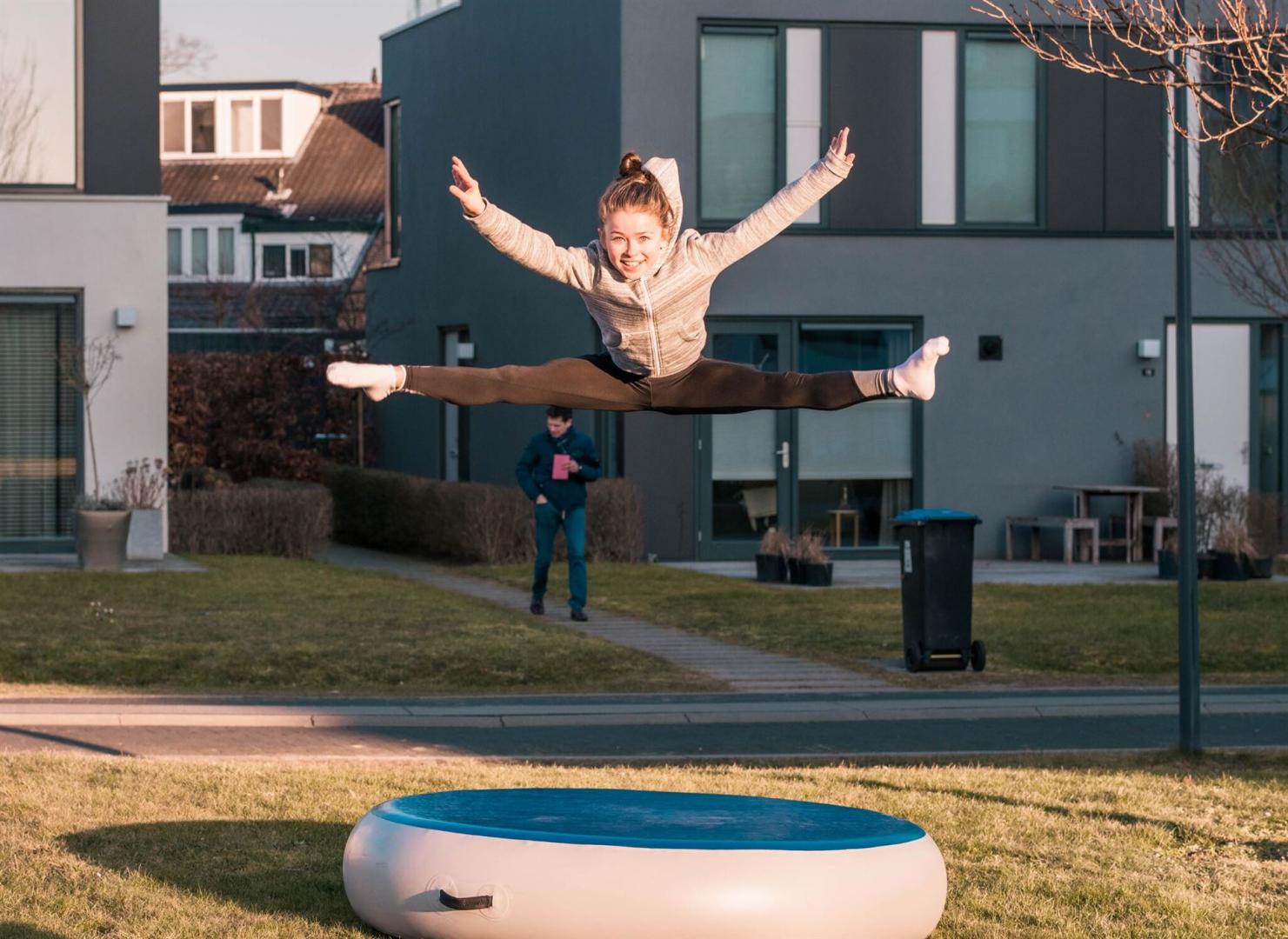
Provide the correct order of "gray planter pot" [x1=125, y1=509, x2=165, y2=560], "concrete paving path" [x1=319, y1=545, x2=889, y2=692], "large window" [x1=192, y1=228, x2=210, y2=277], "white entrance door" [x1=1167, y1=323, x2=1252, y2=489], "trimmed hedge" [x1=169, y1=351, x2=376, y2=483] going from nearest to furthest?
"concrete paving path" [x1=319, y1=545, x2=889, y2=692] → "gray planter pot" [x1=125, y1=509, x2=165, y2=560] → "white entrance door" [x1=1167, y1=323, x2=1252, y2=489] → "trimmed hedge" [x1=169, y1=351, x2=376, y2=483] → "large window" [x1=192, y1=228, x2=210, y2=277]

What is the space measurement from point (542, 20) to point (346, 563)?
7.87 meters

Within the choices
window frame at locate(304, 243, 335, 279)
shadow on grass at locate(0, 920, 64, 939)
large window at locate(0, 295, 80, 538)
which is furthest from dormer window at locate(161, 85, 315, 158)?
shadow on grass at locate(0, 920, 64, 939)

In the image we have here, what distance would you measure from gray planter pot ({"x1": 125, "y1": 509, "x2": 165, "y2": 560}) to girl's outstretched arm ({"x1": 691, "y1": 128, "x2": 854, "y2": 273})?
16195 millimetres

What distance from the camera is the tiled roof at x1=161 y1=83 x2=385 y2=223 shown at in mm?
53406

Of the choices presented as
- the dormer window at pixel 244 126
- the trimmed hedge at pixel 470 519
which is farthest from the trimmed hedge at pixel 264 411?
the dormer window at pixel 244 126

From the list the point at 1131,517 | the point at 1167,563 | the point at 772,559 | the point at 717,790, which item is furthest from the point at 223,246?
the point at 717,790

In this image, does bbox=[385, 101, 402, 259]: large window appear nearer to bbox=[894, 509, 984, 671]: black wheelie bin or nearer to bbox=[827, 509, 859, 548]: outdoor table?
bbox=[827, 509, 859, 548]: outdoor table

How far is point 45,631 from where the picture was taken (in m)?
15.6

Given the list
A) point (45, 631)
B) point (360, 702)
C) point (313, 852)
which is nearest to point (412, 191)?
point (45, 631)

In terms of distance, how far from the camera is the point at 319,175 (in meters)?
55.1

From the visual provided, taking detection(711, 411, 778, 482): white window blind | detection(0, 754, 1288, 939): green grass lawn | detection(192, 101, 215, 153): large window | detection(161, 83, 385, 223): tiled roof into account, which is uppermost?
detection(192, 101, 215, 153): large window

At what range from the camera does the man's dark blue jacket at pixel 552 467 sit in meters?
16.4

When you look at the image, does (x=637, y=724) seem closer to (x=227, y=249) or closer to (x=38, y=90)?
(x=38, y=90)

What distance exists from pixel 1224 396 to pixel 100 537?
1460 cm
